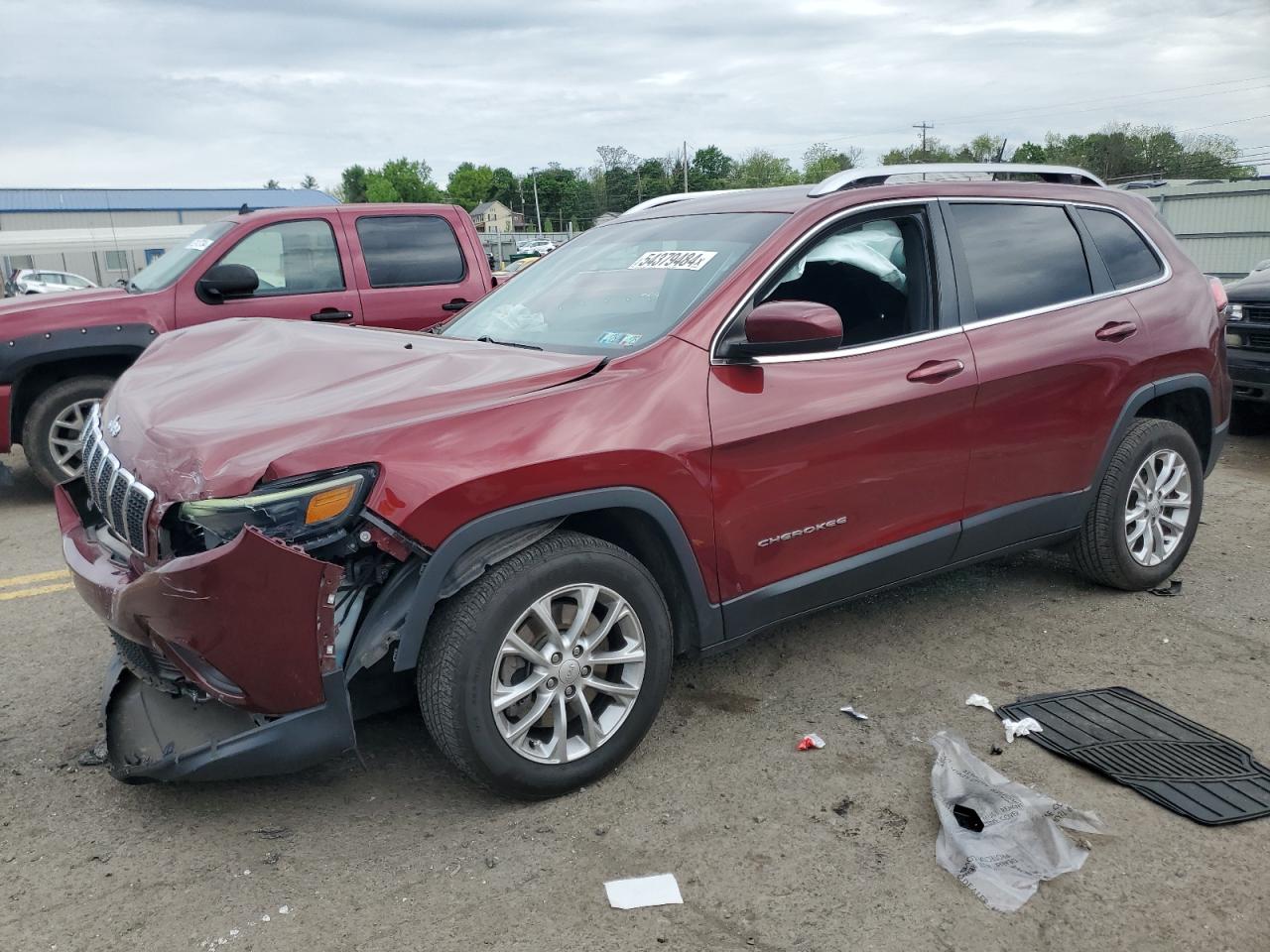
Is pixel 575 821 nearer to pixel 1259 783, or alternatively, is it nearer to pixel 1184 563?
pixel 1259 783

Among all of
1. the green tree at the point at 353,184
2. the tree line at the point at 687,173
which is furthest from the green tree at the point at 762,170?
the green tree at the point at 353,184

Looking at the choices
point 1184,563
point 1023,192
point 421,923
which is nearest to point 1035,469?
point 1023,192

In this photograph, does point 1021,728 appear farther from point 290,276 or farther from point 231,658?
point 290,276

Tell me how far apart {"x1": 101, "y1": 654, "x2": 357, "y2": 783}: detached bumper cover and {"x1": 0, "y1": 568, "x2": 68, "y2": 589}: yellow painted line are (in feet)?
8.92

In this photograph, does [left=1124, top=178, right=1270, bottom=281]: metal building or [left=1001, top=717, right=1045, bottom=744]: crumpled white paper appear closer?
[left=1001, top=717, right=1045, bottom=744]: crumpled white paper

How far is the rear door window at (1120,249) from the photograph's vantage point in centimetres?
443

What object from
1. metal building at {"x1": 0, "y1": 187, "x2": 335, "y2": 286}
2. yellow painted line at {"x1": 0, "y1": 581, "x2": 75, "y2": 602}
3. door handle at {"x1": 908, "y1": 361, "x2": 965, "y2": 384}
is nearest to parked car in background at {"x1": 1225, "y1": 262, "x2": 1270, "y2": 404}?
door handle at {"x1": 908, "y1": 361, "x2": 965, "y2": 384}

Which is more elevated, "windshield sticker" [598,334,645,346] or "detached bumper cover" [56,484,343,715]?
"windshield sticker" [598,334,645,346]

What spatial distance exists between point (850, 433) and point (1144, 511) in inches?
77.8

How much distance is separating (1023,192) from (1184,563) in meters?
2.23

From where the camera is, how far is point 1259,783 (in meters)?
3.09

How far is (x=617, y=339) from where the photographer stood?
3.38 metres

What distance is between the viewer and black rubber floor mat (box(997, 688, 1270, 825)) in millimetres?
3004

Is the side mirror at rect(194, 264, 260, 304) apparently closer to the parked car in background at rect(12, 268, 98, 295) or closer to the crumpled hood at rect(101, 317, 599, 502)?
the crumpled hood at rect(101, 317, 599, 502)
